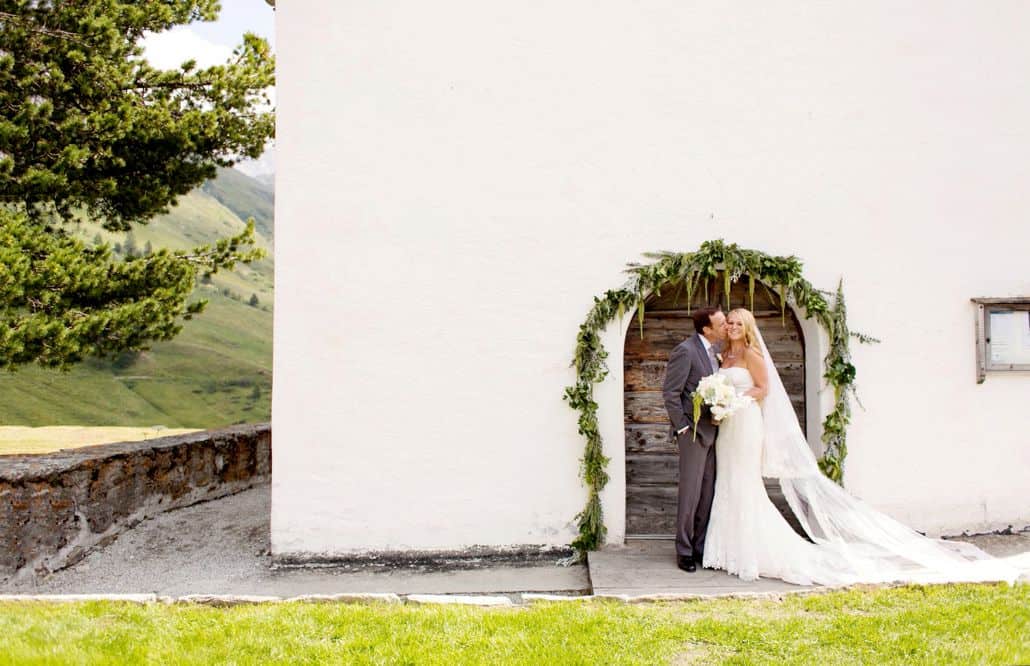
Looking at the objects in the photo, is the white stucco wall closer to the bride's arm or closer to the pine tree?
the bride's arm

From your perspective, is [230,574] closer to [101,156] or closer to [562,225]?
[562,225]

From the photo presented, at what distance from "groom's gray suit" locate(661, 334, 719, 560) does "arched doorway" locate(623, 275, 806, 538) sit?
0.94m

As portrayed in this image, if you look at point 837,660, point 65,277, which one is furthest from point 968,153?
point 65,277

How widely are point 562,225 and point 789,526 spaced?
3.15m

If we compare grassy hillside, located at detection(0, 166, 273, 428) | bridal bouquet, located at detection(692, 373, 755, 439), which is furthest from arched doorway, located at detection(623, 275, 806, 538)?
grassy hillside, located at detection(0, 166, 273, 428)

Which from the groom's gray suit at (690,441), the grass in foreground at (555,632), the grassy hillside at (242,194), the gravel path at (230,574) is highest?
the grassy hillside at (242,194)

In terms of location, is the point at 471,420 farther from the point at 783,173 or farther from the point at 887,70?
the point at 887,70

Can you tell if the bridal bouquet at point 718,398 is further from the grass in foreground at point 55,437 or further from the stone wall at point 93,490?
the grass in foreground at point 55,437

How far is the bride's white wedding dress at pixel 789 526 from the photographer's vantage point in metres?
6.02

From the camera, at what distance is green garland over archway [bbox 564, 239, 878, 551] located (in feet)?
23.3

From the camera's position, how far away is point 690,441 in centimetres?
649

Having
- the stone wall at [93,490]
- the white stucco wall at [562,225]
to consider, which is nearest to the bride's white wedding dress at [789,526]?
the white stucco wall at [562,225]

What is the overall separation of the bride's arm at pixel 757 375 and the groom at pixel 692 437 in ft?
0.97

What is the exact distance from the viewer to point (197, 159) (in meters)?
12.4
